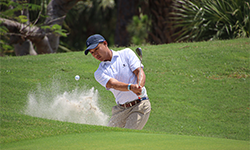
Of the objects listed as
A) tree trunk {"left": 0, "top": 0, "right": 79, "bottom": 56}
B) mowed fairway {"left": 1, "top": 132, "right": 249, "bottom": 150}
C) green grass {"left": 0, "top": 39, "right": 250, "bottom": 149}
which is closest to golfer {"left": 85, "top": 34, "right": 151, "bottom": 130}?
mowed fairway {"left": 1, "top": 132, "right": 249, "bottom": 150}

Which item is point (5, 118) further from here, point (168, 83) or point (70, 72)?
point (168, 83)

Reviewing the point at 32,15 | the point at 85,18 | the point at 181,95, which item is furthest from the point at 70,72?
the point at 85,18

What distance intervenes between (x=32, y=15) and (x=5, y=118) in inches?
681

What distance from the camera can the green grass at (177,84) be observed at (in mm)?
7062

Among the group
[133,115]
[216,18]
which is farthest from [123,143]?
[216,18]

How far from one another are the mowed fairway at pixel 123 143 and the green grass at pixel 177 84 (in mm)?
1081

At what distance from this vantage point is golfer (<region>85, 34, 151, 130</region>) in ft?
12.1

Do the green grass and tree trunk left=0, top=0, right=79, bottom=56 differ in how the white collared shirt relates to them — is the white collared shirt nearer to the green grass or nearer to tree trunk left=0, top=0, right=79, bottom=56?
the green grass

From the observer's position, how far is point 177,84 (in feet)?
29.6

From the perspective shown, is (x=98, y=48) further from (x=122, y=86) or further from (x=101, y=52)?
(x=122, y=86)

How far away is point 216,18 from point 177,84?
5133mm

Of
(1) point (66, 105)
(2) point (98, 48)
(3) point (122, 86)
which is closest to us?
(3) point (122, 86)

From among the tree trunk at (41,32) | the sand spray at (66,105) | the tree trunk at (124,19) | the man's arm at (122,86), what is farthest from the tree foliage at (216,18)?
the man's arm at (122,86)

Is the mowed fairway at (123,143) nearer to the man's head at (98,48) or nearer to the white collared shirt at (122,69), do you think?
the white collared shirt at (122,69)
